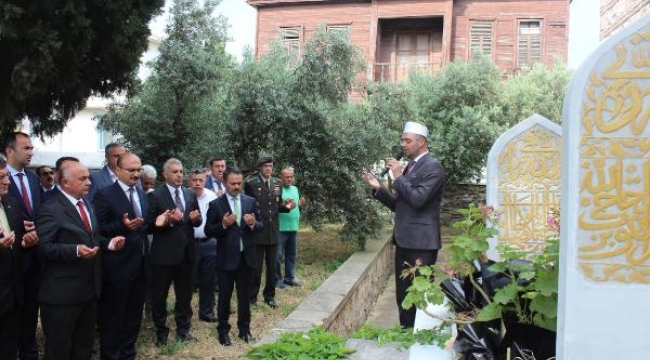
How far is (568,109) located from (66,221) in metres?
3.37

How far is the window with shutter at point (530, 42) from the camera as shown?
19531mm

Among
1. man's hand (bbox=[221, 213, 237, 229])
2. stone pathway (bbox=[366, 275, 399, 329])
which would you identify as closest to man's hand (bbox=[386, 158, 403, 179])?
man's hand (bbox=[221, 213, 237, 229])

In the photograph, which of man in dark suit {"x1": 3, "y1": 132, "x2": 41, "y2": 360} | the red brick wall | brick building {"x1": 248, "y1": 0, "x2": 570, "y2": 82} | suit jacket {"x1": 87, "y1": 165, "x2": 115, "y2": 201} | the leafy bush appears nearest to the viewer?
the leafy bush

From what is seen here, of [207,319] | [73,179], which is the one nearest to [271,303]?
[207,319]

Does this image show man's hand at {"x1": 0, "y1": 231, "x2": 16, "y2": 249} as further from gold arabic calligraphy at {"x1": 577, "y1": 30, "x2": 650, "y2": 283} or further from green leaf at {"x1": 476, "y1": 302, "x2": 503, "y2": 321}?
gold arabic calligraphy at {"x1": 577, "y1": 30, "x2": 650, "y2": 283}

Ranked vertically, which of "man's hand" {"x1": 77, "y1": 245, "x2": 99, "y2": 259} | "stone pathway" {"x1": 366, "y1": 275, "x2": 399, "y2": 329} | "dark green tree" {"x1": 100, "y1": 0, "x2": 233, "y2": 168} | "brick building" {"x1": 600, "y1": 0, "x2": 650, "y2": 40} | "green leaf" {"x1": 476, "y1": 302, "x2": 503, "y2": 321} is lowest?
"stone pathway" {"x1": 366, "y1": 275, "x2": 399, "y2": 329}

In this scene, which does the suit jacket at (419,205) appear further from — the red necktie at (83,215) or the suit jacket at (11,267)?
the suit jacket at (11,267)

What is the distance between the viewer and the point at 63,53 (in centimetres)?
607

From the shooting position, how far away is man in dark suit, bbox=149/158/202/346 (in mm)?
5379

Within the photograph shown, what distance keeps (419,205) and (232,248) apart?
1.81m

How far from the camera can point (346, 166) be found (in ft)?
33.4

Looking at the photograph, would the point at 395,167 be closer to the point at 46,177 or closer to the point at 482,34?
the point at 46,177

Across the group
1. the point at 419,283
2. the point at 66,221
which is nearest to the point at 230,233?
the point at 66,221

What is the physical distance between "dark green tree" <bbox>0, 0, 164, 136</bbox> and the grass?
9.03 ft
